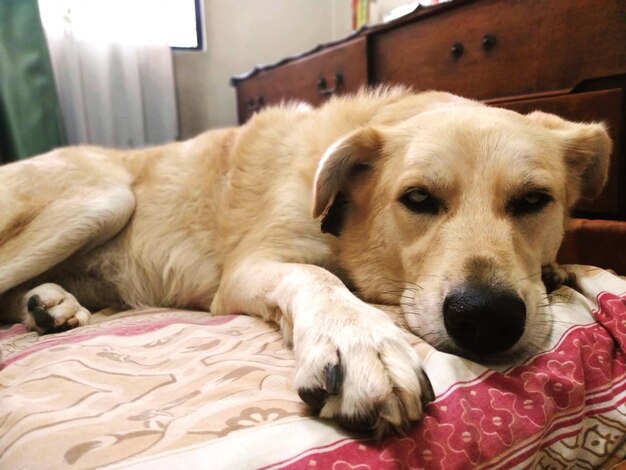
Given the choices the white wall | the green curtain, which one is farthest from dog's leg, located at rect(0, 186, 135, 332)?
the white wall

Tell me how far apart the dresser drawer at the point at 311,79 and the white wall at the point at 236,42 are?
1.73 feet

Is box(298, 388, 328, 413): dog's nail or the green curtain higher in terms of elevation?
the green curtain

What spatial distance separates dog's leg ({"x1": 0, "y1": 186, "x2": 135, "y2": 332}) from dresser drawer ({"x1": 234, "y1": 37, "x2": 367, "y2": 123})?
1.54 meters

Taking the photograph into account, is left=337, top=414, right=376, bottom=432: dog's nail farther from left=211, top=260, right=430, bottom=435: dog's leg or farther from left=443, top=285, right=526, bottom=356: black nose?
left=443, top=285, right=526, bottom=356: black nose

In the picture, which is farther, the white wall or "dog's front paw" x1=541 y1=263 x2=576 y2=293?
the white wall

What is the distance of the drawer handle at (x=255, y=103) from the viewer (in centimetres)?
390

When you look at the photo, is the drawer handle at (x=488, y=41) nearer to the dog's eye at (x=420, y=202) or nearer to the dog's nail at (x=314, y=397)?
the dog's eye at (x=420, y=202)

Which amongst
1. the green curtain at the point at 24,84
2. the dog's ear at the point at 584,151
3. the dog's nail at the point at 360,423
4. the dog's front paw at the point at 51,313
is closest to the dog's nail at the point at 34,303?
the dog's front paw at the point at 51,313

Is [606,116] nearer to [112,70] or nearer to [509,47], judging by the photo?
[509,47]

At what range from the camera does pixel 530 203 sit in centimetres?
123

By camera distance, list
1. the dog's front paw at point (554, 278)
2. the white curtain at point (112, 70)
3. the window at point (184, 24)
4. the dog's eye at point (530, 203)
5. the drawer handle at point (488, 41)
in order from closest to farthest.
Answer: the dog's eye at point (530, 203) → the dog's front paw at point (554, 278) → the drawer handle at point (488, 41) → the white curtain at point (112, 70) → the window at point (184, 24)

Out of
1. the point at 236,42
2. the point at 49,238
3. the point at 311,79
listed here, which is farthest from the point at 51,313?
the point at 236,42

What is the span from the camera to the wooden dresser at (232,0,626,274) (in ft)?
5.58

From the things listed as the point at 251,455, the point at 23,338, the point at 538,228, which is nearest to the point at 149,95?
the point at 23,338
